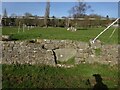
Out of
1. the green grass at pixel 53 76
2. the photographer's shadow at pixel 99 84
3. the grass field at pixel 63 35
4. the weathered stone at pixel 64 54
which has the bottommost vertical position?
the photographer's shadow at pixel 99 84

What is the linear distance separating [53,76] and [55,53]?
6.38ft

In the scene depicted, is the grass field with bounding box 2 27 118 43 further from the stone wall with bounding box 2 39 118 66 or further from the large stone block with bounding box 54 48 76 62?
the large stone block with bounding box 54 48 76 62

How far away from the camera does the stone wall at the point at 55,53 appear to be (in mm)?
11133

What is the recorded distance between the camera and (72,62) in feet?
38.3

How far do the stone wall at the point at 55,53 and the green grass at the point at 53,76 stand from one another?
1.11 ft

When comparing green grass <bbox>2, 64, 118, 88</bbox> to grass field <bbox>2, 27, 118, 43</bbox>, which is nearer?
green grass <bbox>2, 64, 118, 88</bbox>

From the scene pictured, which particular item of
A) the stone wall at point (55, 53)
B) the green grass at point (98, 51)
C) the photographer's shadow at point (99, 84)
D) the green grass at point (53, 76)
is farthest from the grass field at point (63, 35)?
the photographer's shadow at point (99, 84)

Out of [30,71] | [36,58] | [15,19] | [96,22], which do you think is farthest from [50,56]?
[96,22]

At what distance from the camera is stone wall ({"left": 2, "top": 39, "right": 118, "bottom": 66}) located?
11.1m

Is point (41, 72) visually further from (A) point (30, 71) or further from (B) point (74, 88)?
(B) point (74, 88)

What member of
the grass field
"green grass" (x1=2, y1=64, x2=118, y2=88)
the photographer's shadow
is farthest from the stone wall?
the grass field

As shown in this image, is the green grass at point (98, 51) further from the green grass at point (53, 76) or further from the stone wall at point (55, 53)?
the green grass at point (53, 76)

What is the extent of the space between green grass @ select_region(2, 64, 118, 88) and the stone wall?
1.11 feet

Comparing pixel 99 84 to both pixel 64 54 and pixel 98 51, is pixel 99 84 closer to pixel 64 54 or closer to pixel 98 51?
pixel 98 51
